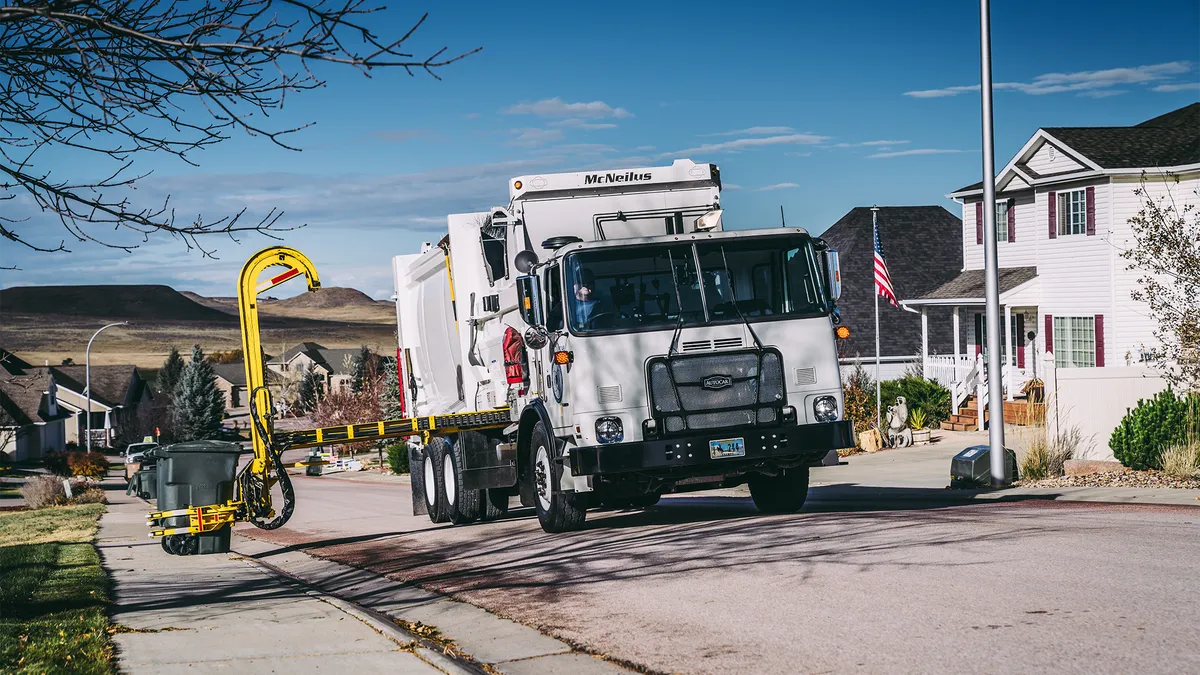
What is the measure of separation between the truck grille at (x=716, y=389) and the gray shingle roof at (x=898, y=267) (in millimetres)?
31105

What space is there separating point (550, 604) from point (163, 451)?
21.5 ft

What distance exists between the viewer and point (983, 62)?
17.5 meters

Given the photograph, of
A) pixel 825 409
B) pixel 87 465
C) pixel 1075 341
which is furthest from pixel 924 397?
pixel 87 465

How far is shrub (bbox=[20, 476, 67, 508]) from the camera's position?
30.4 meters

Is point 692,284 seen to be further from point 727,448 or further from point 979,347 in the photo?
point 979,347

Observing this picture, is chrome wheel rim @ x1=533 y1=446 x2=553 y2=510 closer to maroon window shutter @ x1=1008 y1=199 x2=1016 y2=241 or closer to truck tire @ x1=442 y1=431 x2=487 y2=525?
truck tire @ x1=442 y1=431 x2=487 y2=525

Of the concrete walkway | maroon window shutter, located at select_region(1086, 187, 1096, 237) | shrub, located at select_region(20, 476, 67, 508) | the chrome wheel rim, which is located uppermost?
maroon window shutter, located at select_region(1086, 187, 1096, 237)

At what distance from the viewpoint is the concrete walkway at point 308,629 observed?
23.7ft

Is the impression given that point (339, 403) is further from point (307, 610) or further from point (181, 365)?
point (181, 365)

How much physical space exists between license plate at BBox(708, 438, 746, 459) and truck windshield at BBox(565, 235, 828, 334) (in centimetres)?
120

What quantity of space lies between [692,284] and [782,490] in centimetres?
306

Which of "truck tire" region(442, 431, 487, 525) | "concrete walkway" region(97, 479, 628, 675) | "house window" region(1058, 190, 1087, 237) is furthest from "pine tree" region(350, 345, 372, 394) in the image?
"concrete walkway" region(97, 479, 628, 675)

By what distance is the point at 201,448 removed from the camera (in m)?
14.0

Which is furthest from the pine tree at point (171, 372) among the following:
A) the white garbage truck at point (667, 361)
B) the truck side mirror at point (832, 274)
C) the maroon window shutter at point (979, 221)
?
the truck side mirror at point (832, 274)
